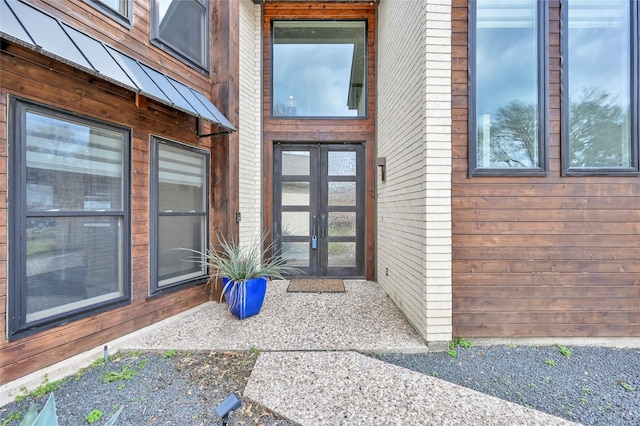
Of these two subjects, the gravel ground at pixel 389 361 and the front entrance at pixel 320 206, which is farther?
the front entrance at pixel 320 206

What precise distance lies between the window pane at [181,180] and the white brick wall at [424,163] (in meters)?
2.48

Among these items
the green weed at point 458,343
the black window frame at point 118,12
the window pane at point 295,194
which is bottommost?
the green weed at point 458,343

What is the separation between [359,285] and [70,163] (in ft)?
12.1

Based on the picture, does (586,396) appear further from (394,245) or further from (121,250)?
(121,250)

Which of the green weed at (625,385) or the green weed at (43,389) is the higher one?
the green weed at (43,389)

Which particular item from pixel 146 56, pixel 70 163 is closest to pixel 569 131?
pixel 146 56

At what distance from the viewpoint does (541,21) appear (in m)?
2.54

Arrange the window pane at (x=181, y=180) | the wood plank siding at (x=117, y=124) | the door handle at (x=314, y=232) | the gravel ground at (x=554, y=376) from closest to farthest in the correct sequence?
the gravel ground at (x=554, y=376), the wood plank siding at (x=117, y=124), the window pane at (x=181, y=180), the door handle at (x=314, y=232)

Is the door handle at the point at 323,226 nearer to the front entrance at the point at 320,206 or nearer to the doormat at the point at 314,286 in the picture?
the front entrance at the point at 320,206

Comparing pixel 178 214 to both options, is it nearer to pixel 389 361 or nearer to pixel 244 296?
pixel 244 296

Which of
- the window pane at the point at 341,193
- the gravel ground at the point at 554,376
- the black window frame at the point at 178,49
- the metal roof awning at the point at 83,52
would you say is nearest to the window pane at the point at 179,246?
the metal roof awning at the point at 83,52

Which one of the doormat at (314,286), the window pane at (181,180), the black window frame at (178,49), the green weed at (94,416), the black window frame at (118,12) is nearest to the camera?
the green weed at (94,416)

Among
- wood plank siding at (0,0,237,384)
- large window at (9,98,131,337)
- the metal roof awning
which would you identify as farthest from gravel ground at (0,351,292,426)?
the metal roof awning

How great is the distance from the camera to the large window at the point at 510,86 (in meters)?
2.54
